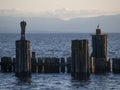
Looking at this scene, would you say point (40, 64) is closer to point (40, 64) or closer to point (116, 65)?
point (40, 64)

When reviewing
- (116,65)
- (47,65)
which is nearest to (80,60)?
(116,65)

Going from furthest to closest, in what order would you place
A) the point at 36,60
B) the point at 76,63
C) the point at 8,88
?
the point at 36,60, the point at 76,63, the point at 8,88

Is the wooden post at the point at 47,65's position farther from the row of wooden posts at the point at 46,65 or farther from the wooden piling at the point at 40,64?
the wooden piling at the point at 40,64

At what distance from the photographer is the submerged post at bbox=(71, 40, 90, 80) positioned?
48.3 metres

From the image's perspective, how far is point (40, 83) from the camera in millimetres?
47656

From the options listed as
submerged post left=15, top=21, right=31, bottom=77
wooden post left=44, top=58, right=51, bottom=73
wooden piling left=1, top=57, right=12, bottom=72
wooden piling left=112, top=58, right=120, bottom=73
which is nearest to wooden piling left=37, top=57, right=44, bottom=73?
wooden post left=44, top=58, right=51, bottom=73

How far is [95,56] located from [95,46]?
0.94 meters

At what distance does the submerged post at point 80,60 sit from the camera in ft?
159

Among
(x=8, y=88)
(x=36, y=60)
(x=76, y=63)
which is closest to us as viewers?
(x=8, y=88)

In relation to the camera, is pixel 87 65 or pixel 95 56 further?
pixel 95 56

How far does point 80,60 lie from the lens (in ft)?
159

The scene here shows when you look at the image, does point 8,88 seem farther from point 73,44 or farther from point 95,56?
point 95,56

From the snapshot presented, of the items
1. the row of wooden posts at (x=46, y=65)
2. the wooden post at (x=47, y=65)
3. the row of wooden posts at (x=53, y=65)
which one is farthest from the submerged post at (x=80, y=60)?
the wooden post at (x=47, y=65)

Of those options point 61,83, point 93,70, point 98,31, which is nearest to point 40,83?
point 61,83
